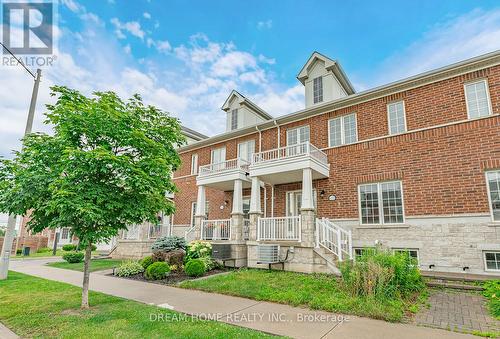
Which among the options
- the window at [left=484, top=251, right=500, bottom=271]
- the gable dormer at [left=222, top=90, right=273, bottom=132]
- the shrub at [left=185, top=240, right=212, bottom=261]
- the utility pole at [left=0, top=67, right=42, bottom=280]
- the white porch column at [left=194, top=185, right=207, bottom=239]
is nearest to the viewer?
the window at [left=484, top=251, right=500, bottom=271]

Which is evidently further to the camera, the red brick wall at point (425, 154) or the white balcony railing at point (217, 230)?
the white balcony railing at point (217, 230)

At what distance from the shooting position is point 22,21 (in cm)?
838

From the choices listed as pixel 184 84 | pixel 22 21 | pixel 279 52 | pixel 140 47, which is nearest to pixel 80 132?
pixel 22 21

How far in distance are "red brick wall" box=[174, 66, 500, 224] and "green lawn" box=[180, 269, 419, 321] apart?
4.35 metres

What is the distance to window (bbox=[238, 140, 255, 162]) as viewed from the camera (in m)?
15.6

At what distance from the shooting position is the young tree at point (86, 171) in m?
5.38

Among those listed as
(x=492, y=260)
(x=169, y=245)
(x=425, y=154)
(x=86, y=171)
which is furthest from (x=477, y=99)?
A: (x=169, y=245)

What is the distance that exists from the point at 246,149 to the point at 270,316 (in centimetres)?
1129

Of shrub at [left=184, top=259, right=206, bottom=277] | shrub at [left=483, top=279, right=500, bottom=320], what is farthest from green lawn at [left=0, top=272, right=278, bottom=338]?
shrub at [left=483, top=279, right=500, bottom=320]

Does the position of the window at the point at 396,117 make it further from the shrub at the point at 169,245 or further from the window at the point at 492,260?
the shrub at the point at 169,245

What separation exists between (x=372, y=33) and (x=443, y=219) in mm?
9672

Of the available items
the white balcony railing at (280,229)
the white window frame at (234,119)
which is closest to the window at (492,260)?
the white balcony railing at (280,229)

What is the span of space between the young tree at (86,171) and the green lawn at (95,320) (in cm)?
64

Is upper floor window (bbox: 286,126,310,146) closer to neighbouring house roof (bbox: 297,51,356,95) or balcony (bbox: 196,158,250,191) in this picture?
balcony (bbox: 196,158,250,191)
